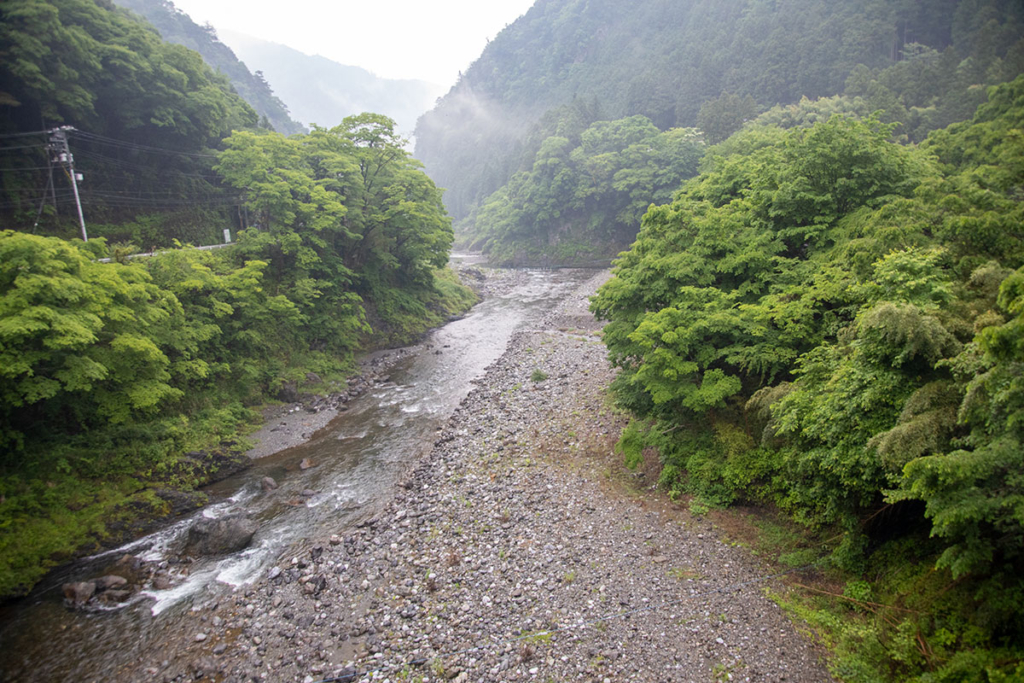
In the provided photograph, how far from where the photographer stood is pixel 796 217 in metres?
16.7

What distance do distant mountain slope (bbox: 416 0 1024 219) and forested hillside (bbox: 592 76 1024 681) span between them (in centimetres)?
3773

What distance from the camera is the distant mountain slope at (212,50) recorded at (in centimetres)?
8425

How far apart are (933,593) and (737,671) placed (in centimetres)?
329

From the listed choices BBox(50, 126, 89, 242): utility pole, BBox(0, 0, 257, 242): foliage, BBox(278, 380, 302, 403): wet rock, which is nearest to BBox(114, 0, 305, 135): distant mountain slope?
BBox(0, 0, 257, 242): foliage

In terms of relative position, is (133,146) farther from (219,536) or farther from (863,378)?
(863,378)

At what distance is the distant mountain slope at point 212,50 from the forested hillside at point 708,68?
45.6m

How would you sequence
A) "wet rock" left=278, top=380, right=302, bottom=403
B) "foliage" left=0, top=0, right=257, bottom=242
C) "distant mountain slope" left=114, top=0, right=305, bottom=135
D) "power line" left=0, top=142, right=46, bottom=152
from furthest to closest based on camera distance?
"distant mountain slope" left=114, top=0, right=305, bottom=135
"wet rock" left=278, top=380, right=302, bottom=403
"foliage" left=0, top=0, right=257, bottom=242
"power line" left=0, top=142, right=46, bottom=152

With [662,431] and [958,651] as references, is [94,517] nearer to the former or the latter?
[662,431]

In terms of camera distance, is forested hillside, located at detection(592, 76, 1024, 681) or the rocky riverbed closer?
forested hillside, located at detection(592, 76, 1024, 681)

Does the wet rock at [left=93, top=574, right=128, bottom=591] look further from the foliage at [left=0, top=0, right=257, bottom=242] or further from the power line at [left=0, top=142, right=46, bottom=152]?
the power line at [left=0, top=142, right=46, bottom=152]

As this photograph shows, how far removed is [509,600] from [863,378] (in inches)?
326

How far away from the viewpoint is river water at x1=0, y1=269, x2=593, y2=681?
10.5m

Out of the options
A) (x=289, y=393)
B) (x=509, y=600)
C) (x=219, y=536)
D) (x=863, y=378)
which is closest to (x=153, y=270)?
(x=289, y=393)

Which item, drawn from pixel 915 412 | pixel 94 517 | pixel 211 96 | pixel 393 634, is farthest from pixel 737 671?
pixel 211 96
